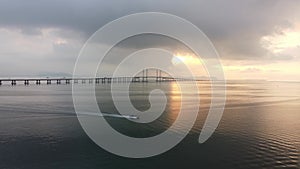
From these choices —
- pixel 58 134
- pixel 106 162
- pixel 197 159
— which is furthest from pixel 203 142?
pixel 58 134

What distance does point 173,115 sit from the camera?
40906 millimetres

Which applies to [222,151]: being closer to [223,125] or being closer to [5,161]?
[223,125]

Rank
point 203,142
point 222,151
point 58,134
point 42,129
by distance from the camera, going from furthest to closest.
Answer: point 42,129, point 58,134, point 203,142, point 222,151

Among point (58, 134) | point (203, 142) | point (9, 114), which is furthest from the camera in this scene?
point (9, 114)

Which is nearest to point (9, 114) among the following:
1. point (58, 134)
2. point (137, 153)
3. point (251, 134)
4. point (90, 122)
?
point (90, 122)

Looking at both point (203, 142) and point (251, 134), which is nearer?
point (203, 142)

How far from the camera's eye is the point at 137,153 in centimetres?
2272

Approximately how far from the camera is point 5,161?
19.8m

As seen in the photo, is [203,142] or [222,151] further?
[203,142]

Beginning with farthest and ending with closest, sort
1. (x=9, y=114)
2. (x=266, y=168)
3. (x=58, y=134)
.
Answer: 1. (x=9, y=114)
2. (x=58, y=134)
3. (x=266, y=168)

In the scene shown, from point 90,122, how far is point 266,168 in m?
21.6

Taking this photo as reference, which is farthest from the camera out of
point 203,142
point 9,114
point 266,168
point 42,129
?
point 9,114

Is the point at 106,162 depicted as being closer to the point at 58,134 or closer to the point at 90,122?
the point at 58,134

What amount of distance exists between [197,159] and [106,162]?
242 inches
